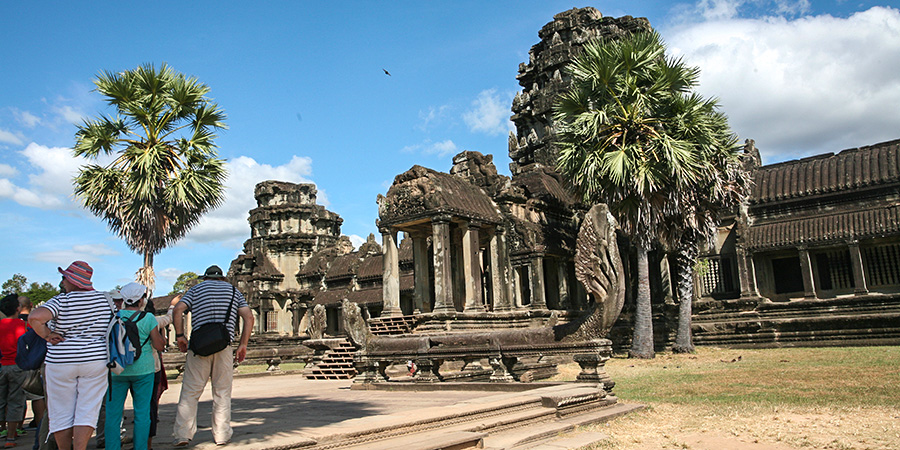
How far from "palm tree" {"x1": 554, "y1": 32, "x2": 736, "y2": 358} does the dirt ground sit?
1122cm

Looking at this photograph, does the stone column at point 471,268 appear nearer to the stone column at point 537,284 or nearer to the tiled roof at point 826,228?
the stone column at point 537,284

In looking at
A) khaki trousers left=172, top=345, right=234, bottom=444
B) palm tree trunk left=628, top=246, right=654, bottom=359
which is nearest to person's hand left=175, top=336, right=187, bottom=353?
khaki trousers left=172, top=345, right=234, bottom=444

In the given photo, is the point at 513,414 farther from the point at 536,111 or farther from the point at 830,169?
the point at 536,111

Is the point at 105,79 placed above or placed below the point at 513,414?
above

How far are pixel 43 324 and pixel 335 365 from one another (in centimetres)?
1373

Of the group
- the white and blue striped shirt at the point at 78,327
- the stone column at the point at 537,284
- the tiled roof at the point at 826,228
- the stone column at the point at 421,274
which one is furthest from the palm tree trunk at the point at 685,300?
the white and blue striped shirt at the point at 78,327

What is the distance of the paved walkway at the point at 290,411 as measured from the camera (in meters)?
6.02

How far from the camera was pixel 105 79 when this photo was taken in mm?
16859

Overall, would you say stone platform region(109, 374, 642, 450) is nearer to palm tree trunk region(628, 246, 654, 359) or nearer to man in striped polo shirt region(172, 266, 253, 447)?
man in striped polo shirt region(172, 266, 253, 447)

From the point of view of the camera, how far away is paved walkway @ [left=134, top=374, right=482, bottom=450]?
6.02 metres

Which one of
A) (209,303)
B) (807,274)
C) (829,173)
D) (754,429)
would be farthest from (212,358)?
(829,173)

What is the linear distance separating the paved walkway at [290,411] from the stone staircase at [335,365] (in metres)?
4.37

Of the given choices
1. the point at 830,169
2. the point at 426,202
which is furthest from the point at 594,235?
the point at 830,169

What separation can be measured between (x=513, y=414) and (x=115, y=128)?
15.0m
